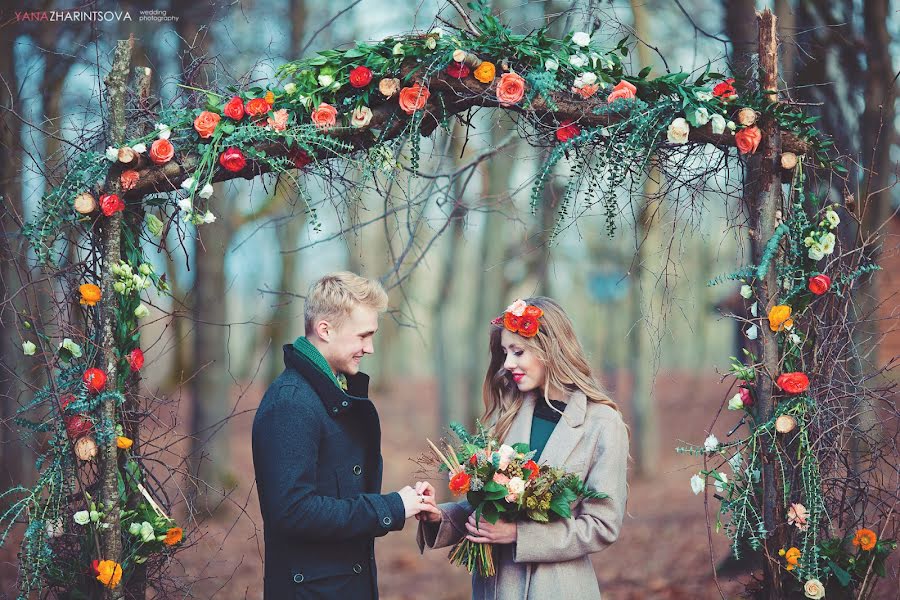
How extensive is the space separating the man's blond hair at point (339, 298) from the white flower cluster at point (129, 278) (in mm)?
999

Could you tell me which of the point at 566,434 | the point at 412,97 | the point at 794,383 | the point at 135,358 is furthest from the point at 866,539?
the point at 135,358

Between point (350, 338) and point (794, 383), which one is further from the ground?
point (350, 338)

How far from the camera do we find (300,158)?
12.9ft

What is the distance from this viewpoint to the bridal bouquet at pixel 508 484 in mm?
3246

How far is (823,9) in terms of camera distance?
651 cm

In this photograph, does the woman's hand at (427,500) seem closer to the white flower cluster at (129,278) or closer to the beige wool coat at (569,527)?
the beige wool coat at (569,527)

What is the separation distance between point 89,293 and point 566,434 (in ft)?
7.34

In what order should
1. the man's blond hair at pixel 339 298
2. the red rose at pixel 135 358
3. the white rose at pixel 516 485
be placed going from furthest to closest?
the red rose at pixel 135 358 < the man's blond hair at pixel 339 298 < the white rose at pixel 516 485

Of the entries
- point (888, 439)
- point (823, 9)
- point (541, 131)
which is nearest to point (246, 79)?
point (541, 131)

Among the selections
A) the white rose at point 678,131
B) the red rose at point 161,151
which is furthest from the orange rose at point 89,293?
the white rose at point 678,131

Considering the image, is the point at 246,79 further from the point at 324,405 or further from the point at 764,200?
the point at 764,200

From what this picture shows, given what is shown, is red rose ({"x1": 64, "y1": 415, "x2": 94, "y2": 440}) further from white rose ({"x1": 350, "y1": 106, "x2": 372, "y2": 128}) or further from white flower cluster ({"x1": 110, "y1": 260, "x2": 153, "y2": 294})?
white rose ({"x1": 350, "y1": 106, "x2": 372, "y2": 128})

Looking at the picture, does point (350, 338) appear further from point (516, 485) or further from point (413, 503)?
point (516, 485)

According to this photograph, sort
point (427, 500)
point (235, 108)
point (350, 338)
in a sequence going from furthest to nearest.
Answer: point (235, 108) < point (427, 500) < point (350, 338)
